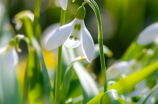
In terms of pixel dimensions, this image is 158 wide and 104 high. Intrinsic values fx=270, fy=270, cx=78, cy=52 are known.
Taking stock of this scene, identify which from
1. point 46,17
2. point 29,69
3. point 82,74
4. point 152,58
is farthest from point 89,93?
point 46,17

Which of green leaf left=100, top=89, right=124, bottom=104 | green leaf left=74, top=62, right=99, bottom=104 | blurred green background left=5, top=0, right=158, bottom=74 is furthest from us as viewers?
blurred green background left=5, top=0, right=158, bottom=74

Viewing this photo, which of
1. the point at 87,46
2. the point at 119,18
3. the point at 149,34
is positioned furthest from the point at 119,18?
the point at 87,46

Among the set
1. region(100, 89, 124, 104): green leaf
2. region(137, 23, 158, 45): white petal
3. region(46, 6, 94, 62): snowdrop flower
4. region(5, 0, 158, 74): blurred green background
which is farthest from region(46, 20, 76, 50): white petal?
region(5, 0, 158, 74): blurred green background

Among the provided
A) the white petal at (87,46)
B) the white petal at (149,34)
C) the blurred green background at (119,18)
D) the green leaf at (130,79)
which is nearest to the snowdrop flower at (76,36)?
the white petal at (87,46)

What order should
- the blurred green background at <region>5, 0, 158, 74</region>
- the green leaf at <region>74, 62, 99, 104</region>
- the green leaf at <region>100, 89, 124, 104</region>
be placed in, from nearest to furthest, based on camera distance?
the green leaf at <region>100, 89, 124, 104</region>, the green leaf at <region>74, 62, 99, 104</region>, the blurred green background at <region>5, 0, 158, 74</region>

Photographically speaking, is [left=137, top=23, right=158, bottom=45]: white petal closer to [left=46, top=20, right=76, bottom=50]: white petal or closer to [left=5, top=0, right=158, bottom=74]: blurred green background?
[left=46, top=20, right=76, bottom=50]: white petal

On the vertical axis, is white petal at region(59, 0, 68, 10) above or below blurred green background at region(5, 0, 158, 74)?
above

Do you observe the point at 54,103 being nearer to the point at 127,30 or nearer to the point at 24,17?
the point at 24,17

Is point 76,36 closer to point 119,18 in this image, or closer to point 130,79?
point 130,79
